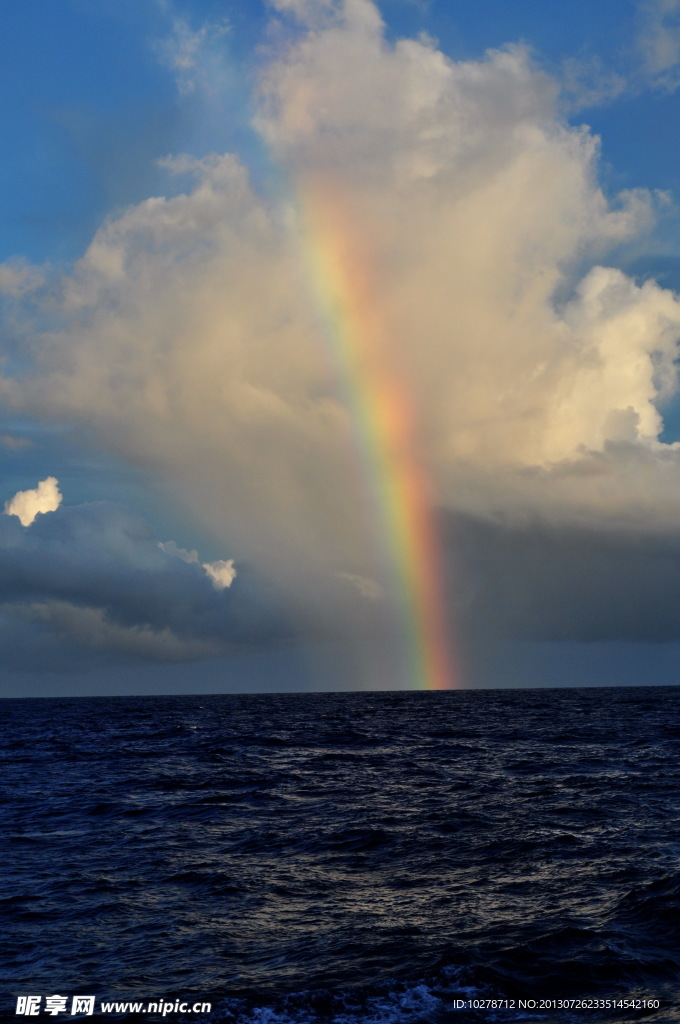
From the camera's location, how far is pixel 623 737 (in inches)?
2542

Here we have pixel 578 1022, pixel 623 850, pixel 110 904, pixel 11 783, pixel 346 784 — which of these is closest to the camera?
pixel 578 1022

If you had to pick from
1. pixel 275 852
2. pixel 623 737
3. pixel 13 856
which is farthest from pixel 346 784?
pixel 623 737

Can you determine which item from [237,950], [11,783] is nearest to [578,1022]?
[237,950]

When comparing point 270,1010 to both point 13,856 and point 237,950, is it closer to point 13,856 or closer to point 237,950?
point 237,950

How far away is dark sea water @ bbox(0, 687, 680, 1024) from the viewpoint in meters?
14.3

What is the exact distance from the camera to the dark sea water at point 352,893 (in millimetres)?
14258

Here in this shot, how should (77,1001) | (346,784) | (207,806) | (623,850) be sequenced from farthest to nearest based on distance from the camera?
(346,784)
(207,806)
(623,850)
(77,1001)

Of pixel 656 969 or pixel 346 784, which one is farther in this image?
pixel 346 784

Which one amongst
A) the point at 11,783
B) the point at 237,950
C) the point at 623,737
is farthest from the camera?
the point at 623,737

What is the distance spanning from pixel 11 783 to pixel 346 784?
18.9 meters

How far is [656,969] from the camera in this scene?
49.3ft

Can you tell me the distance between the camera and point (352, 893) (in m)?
20.4

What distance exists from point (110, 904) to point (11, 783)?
2710 centimetres

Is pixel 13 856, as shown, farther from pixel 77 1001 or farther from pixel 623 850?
pixel 623 850
